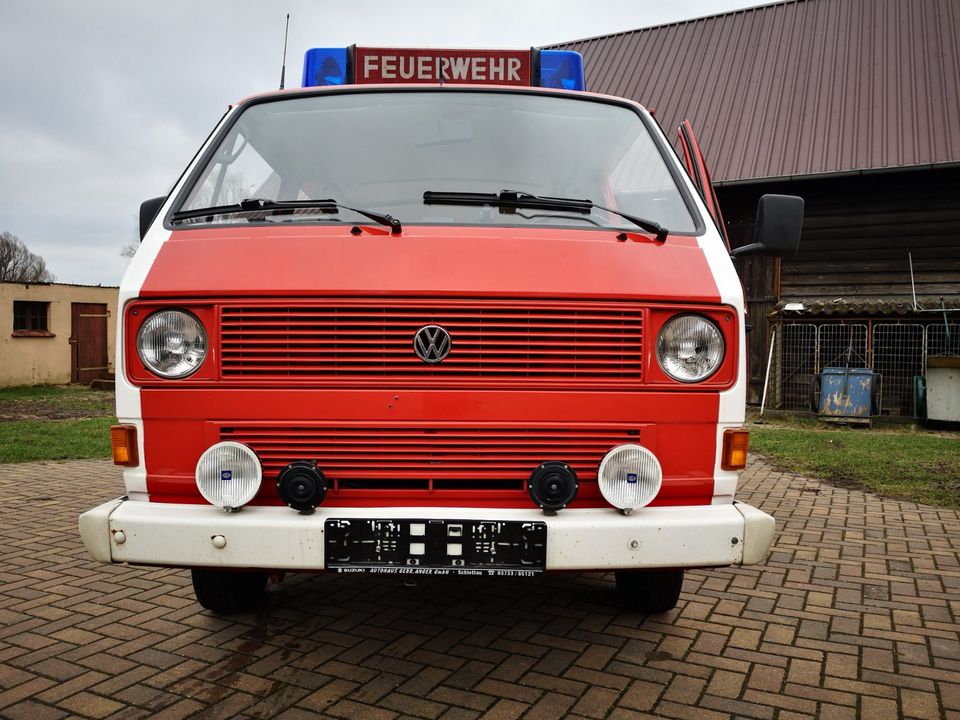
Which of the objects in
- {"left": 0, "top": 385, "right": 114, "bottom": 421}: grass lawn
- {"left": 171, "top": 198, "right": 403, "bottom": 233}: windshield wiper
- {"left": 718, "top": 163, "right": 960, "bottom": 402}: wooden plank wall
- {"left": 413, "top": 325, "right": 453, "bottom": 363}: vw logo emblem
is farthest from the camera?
{"left": 718, "top": 163, "right": 960, "bottom": 402}: wooden plank wall

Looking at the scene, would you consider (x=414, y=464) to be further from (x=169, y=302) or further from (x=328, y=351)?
(x=169, y=302)

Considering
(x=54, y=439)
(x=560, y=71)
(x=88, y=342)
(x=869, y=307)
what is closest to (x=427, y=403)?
(x=560, y=71)

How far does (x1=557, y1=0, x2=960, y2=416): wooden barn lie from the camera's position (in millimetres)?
13391

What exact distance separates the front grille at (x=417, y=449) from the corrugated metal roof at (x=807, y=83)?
13.3 m

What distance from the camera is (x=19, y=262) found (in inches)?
2267

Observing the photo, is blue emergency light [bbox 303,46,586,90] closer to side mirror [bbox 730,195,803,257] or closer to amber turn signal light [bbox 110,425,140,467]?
side mirror [bbox 730,195,803,257]

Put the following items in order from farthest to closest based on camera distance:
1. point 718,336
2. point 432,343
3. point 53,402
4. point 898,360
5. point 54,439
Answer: point 53,402 < point 898,360 < point 54,439 < point 718,336 < point 432,343

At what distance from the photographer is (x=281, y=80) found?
4422mm

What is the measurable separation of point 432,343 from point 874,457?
7.97m

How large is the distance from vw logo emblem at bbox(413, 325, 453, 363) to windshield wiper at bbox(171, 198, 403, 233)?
1.64 ft

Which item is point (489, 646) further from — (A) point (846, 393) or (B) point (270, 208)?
(A) point (846, 393)

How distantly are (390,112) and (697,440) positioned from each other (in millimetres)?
1941

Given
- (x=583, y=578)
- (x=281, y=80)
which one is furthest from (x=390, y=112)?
(x=583, y=578)

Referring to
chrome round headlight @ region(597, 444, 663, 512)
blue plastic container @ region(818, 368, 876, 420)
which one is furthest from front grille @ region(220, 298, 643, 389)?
blue plastic container @ region(818, 368, 876, 420)
